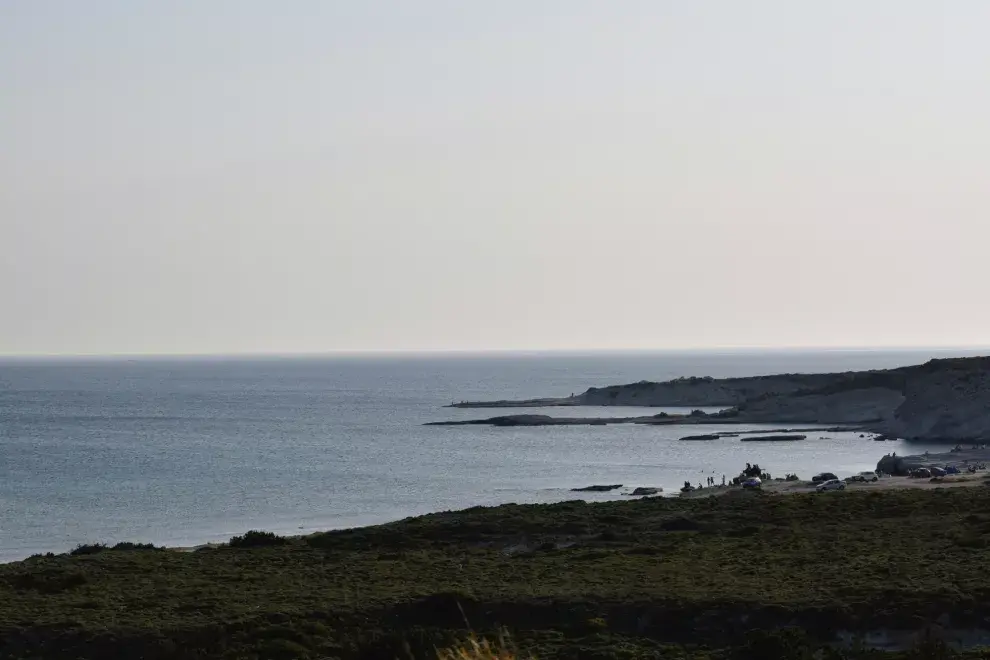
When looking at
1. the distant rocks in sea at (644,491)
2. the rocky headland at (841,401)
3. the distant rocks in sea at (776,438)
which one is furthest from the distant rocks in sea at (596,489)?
the distant rocks in sea at (776,438)

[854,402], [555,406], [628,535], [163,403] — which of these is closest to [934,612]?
[628,535]

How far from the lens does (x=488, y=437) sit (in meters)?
116

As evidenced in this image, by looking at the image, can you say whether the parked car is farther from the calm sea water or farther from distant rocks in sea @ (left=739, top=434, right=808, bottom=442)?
distant rocks in sea @ (left=739, top=434, right=808, bottom=442)

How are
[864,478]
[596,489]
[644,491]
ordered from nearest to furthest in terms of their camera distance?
1. [864,478]
2. [644,491]
3. [596,489]

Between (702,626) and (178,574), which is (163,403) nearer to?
(178,574)

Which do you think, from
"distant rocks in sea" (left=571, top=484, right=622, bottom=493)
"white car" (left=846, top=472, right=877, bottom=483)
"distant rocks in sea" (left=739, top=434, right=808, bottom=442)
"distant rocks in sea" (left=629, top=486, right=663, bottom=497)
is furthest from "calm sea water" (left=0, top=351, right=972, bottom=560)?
"white car" (left=846, top=472, right=877, bottom=483)

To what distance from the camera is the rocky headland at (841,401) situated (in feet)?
338

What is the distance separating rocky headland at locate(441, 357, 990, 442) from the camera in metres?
103

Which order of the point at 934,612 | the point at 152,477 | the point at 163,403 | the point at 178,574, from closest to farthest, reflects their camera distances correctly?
the point at 934,612 < the point at 178,574 < the point at 152,477 < the point at 163,403

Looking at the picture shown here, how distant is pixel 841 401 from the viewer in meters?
135

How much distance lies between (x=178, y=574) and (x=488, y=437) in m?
84.6

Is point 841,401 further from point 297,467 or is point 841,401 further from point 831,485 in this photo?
point 831,485

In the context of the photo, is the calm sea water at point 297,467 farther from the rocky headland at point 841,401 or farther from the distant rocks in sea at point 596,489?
the rocky headland at point 841,401

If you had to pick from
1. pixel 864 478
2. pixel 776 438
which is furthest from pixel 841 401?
pixel 864 478
